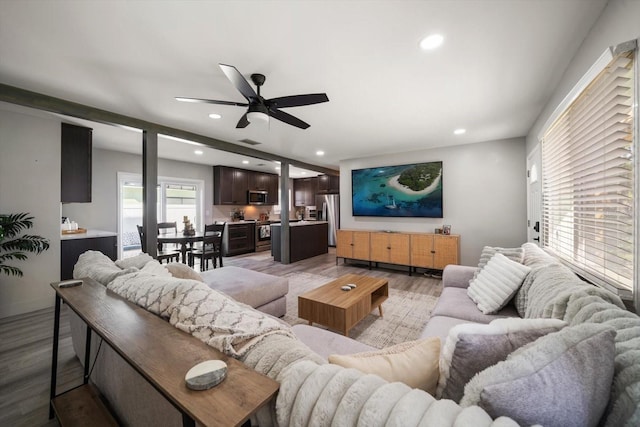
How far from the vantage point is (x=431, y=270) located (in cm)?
475

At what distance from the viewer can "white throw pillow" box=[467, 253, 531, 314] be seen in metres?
1.83

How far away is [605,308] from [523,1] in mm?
1655

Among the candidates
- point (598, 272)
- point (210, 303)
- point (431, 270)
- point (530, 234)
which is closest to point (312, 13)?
point (210, 303)

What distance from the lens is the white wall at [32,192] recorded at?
9.39ft

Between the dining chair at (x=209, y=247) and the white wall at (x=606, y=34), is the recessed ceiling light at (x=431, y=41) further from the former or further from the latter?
the dining chair at (x=209, y=247)

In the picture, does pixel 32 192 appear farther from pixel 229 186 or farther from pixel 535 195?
pixel 535 195

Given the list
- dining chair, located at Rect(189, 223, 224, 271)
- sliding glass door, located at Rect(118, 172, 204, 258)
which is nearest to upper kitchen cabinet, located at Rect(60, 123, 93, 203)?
sliding glass door, located at Rect(118, 172, 204, 258)

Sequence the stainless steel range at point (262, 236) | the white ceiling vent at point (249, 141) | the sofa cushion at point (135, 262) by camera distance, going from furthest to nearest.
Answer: the stainless steel range at point (262, 236)
the white ceiling vent at point (249, 141)
the sofa cushion at point (135, 262)

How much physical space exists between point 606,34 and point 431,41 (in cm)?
95

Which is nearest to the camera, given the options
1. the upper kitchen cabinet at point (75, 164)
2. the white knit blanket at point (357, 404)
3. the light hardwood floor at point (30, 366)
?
the white knit blanket at point (357, 404)

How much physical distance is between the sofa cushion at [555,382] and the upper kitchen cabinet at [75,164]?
4.75m

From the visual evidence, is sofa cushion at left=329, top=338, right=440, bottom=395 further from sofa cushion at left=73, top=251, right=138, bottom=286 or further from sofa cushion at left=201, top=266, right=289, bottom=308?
sofa cushion at left=201, top=266, right=289, bottom=308

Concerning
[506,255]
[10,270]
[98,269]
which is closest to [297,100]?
[98,269]

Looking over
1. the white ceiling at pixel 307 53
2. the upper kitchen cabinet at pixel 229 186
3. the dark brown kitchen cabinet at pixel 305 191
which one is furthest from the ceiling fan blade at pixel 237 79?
the dark brown kitchen cabinet at pixel 305 191
